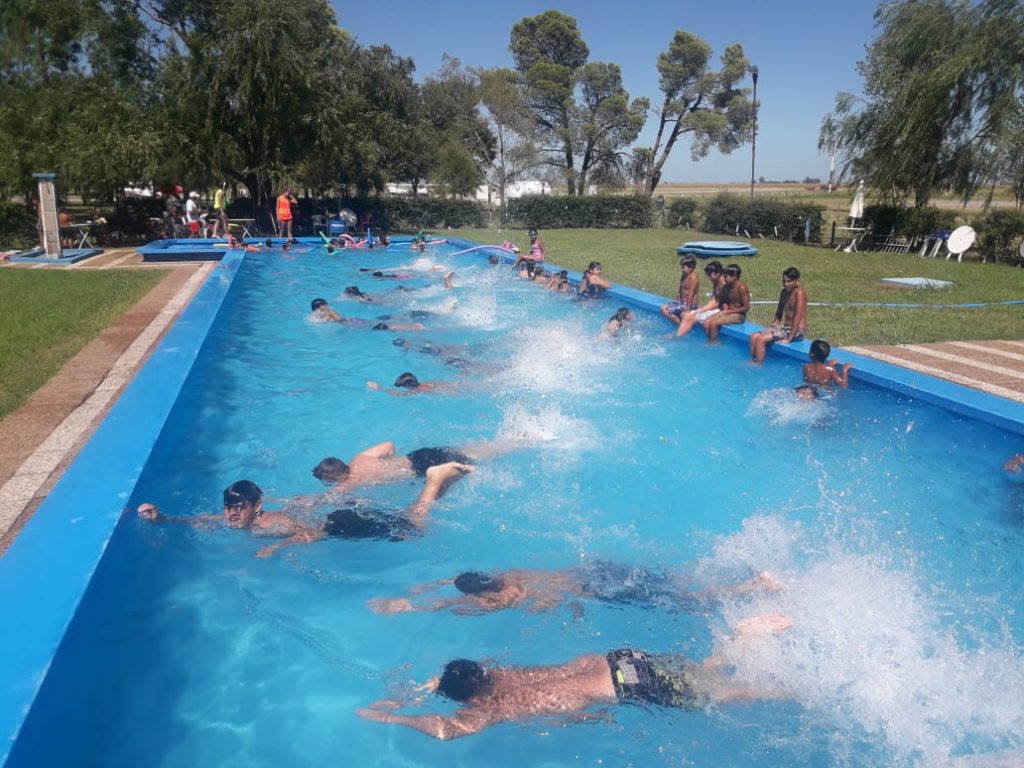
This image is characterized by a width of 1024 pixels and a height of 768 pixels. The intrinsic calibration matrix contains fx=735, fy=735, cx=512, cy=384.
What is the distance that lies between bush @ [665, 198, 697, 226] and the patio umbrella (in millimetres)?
9693

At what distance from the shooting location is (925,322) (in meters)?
10.4

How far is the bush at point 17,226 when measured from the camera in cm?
2039

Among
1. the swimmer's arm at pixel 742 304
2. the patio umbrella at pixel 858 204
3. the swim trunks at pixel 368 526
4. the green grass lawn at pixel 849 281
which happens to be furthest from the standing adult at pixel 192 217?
the patio umbrella at pixel 858 204

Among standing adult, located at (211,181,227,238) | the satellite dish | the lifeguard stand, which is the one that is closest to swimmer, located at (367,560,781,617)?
the lifeguard stand

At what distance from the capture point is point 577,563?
4.89m

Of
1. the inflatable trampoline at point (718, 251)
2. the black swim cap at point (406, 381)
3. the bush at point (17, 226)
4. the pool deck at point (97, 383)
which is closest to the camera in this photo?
the pool deck at point (97, 383)

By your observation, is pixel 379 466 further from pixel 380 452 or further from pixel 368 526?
pixel 368 526

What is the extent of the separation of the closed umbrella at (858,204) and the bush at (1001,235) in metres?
3.82

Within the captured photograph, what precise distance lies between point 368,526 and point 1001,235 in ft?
64.4

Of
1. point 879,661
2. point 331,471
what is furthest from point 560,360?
point 879,661

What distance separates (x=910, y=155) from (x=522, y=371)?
17571mm

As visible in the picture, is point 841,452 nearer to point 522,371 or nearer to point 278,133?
point 522,371

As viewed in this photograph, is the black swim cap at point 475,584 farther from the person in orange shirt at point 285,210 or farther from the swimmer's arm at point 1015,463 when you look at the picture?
the person in orange shirt at point 285,210

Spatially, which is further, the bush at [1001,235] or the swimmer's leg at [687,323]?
the bush at [1001,235]
